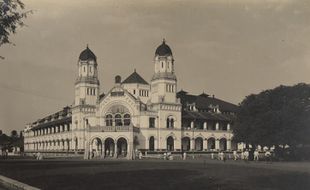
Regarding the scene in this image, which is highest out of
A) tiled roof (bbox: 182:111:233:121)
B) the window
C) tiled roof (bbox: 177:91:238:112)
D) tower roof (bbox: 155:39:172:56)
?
tower roof (bbox: 155:39:172:56)

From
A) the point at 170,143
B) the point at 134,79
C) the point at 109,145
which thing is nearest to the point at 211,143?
the point at 170,143

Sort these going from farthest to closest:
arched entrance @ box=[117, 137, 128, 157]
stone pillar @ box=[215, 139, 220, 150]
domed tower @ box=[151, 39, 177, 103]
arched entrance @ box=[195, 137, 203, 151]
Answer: stone pillar @ box=[215, 139, 220, 150]
arched entrance @ box=[195, 137, 203, 151]
domed tower @ box=[151, 39, 177, 103]
arched entrance @ box=[117, 137, 128, 157]

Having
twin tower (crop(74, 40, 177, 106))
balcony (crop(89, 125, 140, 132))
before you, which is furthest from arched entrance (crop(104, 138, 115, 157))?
twin tower (crop(74, 40, 177, 106))

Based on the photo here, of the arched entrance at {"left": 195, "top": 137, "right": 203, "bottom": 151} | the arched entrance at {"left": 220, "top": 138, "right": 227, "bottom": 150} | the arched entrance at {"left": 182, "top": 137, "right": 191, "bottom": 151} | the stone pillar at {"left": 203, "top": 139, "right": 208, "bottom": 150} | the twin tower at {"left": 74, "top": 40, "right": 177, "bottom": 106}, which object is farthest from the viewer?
the arched entrance at {"left": 220, "top": 138, "right": 227, "bottom": 150}

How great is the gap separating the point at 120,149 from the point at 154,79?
1231cm

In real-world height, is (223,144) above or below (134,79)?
below

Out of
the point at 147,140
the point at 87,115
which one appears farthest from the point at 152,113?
the point at 87,115

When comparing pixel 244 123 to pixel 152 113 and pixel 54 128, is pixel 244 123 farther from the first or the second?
pixel 54 128

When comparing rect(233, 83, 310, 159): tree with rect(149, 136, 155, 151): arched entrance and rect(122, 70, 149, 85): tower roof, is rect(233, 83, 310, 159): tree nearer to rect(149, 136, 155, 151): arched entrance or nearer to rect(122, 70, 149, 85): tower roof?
rect(149, 136, 155, 151): arched entrance

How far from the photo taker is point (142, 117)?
3123 inches

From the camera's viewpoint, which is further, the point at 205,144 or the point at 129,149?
the point at 205,144

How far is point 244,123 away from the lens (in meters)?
57.7

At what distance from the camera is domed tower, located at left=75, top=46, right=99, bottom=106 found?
86.9 metres

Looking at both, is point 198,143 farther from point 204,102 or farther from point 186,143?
point 204,102
